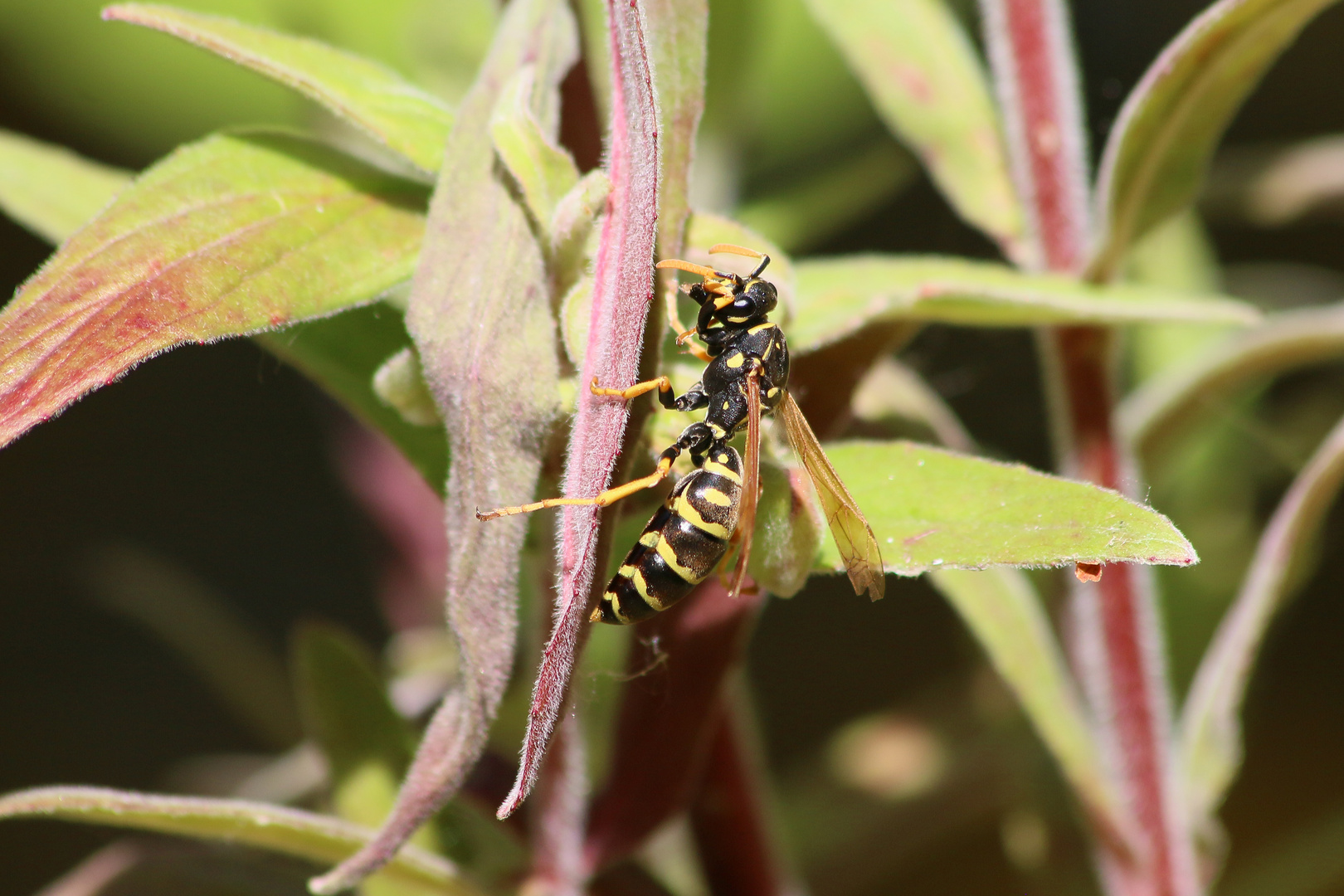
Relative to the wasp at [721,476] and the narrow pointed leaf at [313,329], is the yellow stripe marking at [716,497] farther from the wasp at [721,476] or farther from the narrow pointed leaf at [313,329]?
the narrow pointed leaf at [313,329]

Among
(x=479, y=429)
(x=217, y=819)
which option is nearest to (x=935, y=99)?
(x=479, y=429)

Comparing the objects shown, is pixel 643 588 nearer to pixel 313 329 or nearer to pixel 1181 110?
pixel 313 329

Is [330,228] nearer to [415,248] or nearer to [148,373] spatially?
[415,248]

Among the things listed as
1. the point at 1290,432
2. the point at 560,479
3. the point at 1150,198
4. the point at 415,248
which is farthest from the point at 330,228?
the point at 1290,432

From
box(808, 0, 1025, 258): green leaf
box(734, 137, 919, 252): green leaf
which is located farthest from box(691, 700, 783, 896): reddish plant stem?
box(734, 137, 919, 252): green leaf

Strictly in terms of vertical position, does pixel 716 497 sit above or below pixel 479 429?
below

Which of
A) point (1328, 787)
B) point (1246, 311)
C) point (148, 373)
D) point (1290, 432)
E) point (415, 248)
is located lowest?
point (1328, 787)

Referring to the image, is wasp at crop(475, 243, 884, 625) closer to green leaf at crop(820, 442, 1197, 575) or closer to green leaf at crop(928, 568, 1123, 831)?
green leaf at crop(820, 442, 1197, 575)
